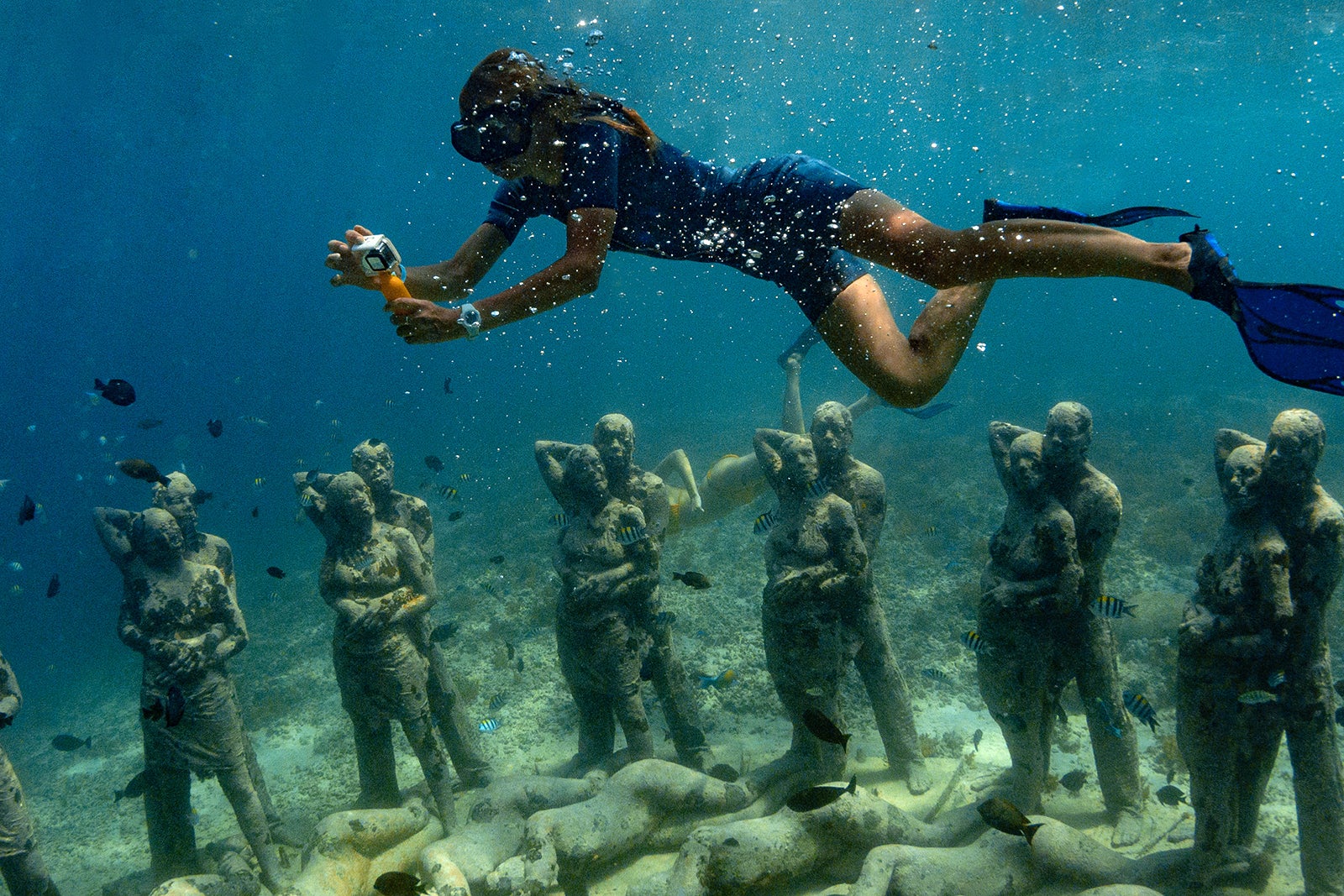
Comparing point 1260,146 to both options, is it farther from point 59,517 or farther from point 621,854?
point 59,517

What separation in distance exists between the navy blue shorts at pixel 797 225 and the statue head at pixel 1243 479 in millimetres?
2674

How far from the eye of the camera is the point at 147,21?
2214 cm

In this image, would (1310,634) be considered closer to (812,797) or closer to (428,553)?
(812,797)

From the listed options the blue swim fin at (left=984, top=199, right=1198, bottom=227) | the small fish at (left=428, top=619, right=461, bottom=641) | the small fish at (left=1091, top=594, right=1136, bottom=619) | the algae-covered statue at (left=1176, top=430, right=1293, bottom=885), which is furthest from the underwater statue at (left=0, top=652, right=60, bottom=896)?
the algae-covered statue at (left=1176, top=430, right=1293, bottom=885)

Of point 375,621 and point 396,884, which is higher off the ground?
point 375,621

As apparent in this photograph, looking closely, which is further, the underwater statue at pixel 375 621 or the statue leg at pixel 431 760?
the statue leg at pixel 431 760

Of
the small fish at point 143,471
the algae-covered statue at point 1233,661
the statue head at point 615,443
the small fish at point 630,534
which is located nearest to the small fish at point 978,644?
the algae-covered statue at point 1233,661

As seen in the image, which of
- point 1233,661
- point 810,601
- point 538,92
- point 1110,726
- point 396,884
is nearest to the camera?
point 538,92

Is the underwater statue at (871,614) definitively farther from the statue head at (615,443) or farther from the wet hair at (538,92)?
the wet hair at (538,92)

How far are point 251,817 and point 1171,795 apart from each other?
792 cm

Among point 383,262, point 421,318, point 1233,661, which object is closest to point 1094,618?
point 1233,661

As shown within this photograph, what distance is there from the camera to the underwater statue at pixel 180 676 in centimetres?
555

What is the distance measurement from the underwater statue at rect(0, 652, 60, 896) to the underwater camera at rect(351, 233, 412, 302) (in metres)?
5.19

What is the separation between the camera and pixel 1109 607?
184 inches
